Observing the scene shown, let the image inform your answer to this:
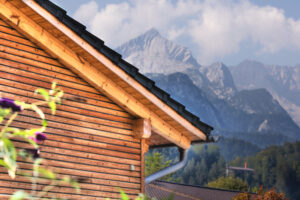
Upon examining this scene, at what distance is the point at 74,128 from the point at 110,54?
1.17m

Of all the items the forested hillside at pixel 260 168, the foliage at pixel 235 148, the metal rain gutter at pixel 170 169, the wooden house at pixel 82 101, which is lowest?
the metal rain gutter at pixel 170 169

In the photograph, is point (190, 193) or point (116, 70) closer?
point (116, 70)

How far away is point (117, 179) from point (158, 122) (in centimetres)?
112

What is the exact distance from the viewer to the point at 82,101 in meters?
5.79

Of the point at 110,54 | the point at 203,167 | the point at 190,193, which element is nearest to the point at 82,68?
the point at 110,54

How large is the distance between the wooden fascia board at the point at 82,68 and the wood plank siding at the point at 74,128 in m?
0.14

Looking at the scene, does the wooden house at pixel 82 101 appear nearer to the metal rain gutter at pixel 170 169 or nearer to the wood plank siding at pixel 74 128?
the wood plank siding at pixel 74 128

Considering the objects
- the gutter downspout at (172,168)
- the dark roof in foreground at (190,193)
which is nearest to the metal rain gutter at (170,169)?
the gutter downspout at (172,168)

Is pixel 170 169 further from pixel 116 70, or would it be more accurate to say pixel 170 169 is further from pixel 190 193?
pixel 190 193

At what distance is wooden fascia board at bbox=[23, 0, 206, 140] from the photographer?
5660 millimetres

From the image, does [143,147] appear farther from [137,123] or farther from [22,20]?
[22,20]

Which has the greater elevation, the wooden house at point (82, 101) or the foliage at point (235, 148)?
the foliage at point (235, 148)

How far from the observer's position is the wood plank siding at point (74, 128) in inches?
230

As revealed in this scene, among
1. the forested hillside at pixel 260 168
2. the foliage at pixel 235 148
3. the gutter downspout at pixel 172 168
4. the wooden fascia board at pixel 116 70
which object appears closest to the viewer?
the wooden fascia board at pixel 116 70
